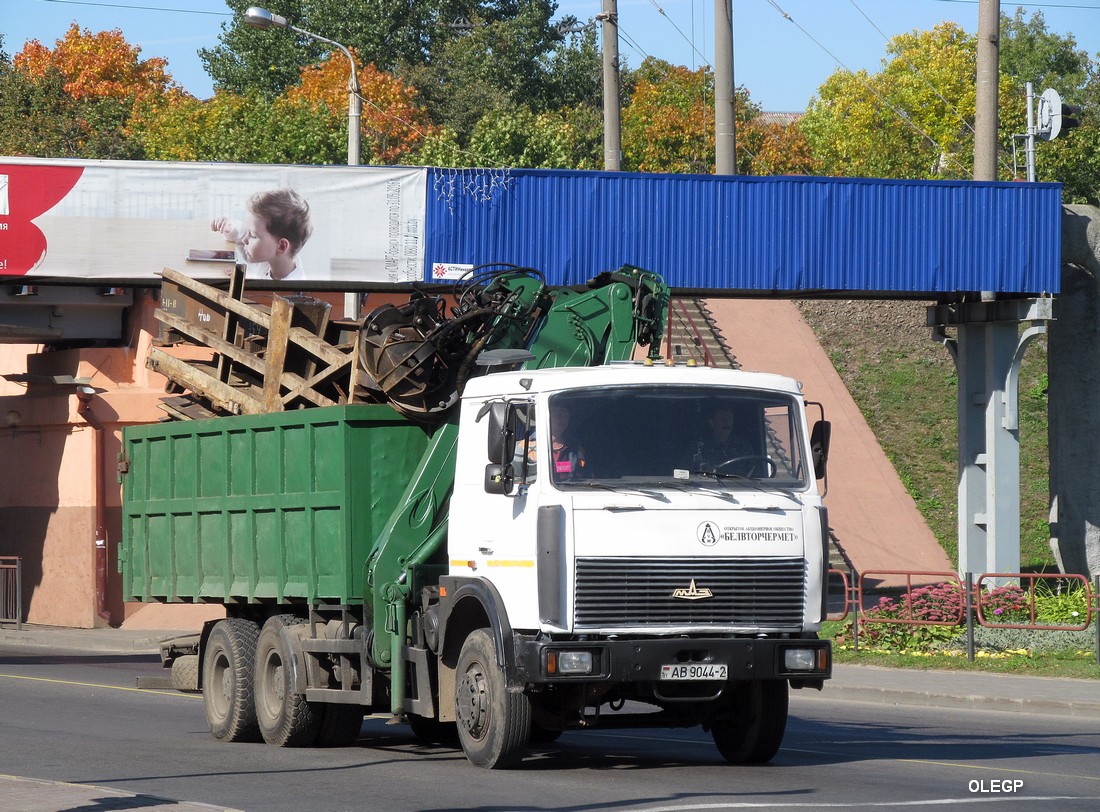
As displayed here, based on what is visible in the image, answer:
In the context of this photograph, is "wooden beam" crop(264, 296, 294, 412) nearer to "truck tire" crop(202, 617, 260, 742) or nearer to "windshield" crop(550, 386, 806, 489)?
"truck tire" crop(202, 617, 260, 742)

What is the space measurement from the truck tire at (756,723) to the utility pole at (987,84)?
14499mm

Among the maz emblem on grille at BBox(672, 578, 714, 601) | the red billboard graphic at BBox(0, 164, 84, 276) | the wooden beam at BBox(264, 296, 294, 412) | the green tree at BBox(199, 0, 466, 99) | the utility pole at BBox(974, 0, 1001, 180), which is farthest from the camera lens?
the green tree at BBox(199, 0, 466, 99)

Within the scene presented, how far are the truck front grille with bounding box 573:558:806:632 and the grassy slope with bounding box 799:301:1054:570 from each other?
23809mm

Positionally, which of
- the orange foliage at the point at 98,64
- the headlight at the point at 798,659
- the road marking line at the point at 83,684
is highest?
the orange foliage at the point at 98,64

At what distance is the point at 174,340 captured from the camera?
15719 millimetres

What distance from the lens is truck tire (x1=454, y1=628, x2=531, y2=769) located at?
1075 cm

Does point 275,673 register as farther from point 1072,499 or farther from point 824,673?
point 1072,499

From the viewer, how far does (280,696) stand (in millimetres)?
13164

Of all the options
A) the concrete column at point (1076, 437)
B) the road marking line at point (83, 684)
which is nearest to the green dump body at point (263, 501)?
the road marking line at point (83, 684)

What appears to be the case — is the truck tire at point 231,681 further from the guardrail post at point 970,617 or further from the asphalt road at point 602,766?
the guardrail post at point 970,617

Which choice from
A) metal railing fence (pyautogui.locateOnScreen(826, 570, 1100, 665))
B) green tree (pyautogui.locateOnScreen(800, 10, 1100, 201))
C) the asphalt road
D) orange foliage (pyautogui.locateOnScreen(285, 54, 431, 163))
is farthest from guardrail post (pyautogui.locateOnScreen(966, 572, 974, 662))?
orange foliage (pyautogui.locateOnScreen(285, 54, 431, 163))

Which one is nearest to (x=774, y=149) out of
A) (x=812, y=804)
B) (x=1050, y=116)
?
(x=1050, y=116)

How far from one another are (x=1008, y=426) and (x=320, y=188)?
11.5 meters

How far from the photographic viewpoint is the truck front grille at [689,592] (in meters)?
10.5
